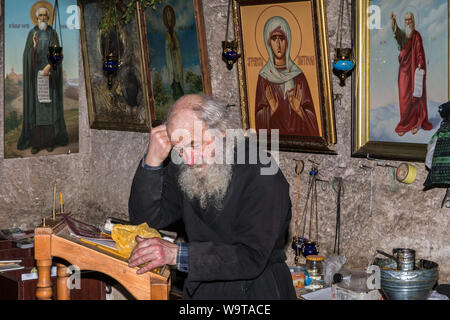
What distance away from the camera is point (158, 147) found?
2.70 metres

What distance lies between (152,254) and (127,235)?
1.00ft

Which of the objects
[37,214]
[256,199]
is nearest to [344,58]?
[256,199]

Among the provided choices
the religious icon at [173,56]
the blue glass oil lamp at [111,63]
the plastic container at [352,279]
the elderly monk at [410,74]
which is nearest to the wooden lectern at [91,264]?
the plastic container at [352,279]

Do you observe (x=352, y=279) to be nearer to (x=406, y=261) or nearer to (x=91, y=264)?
(x=406, y=261)

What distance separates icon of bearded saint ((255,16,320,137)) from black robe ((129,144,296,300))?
1575 mm

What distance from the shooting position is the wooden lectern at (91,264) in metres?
2.12

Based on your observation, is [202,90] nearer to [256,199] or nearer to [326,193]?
[326,193]

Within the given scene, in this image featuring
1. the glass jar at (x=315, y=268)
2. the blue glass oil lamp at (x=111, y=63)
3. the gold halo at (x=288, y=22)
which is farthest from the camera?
the blue glass oil lamp at (x=111, y=63)

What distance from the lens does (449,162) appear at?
322 cm

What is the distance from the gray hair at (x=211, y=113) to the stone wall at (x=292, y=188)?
1.57m

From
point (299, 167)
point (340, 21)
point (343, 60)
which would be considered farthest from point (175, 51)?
point (343, 60)

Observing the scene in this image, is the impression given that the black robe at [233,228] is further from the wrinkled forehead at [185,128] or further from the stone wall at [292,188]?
the stone wall at [292,188]

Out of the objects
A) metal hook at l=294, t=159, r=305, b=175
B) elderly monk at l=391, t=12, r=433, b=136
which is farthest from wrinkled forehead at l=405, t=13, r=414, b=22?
metal hook at l=294, t=159, r=305, b=175

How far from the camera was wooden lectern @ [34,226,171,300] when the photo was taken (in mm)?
2121
